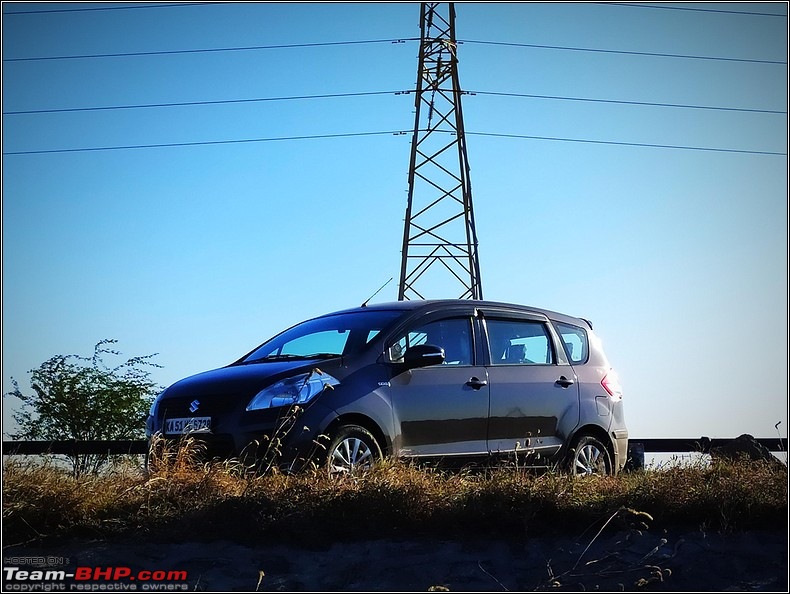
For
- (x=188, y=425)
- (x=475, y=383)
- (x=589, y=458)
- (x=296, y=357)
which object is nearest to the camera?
(x=188, y=425)

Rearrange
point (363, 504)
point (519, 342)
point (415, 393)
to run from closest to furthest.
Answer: point (363, 504) → point (415, 393) → point (519, 342)

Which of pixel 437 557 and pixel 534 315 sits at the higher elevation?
pixel 534 315

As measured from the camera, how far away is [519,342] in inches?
408

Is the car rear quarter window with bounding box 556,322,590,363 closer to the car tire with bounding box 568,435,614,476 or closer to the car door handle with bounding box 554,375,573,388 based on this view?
the car door handle with bounding box 554,375,573,388

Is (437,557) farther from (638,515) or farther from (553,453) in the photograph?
(553,453)

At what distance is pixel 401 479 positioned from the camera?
7727 millimetres

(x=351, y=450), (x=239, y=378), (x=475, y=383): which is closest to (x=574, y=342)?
(x=475, y=383)

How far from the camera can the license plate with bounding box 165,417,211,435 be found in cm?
863

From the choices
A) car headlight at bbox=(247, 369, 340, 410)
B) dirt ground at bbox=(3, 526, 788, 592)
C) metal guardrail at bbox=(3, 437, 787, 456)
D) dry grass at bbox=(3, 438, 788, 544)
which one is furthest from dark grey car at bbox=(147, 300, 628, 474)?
metal guardrail at bbox=(3, 437, 787, 456)

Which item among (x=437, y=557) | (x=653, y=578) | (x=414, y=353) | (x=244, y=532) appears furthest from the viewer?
(x=414, y=353)

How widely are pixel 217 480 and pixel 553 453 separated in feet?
12.2

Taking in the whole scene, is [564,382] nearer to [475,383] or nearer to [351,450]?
[475,383]

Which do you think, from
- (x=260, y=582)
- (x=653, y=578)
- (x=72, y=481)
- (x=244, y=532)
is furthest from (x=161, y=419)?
(x=653, y=578)

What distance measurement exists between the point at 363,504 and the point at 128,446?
18.7ft
